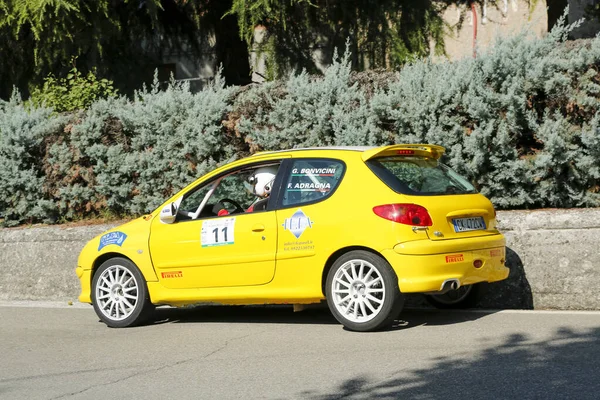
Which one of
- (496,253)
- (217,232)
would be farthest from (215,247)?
(496,253)

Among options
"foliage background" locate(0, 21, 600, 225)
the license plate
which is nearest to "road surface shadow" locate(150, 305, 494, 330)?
the license plate

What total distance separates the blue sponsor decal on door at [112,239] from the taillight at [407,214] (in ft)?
9.79

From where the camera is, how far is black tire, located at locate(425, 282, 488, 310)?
941 cm

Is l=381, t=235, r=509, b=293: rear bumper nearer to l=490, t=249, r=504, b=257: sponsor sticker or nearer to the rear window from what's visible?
l=490, t=249, r=504, b=257: sponsor sticker

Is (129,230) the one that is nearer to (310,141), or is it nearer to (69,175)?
(310,141)

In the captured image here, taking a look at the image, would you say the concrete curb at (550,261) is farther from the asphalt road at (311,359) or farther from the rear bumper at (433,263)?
the rear bumper at (433,263)

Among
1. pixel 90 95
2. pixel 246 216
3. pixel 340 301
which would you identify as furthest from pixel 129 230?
pixel 90 95

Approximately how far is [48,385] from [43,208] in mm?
7403

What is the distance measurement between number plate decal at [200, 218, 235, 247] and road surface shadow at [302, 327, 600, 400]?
8.70 feet

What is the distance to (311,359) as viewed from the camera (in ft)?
23.6

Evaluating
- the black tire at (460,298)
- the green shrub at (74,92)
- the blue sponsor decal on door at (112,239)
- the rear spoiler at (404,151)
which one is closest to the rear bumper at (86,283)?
the blue sponsor decal on door at (112,239)

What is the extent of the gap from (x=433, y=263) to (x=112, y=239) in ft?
11.5

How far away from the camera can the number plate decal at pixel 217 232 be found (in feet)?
29.4

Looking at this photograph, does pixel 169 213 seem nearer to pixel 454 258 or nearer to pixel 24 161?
pixel 454 258
